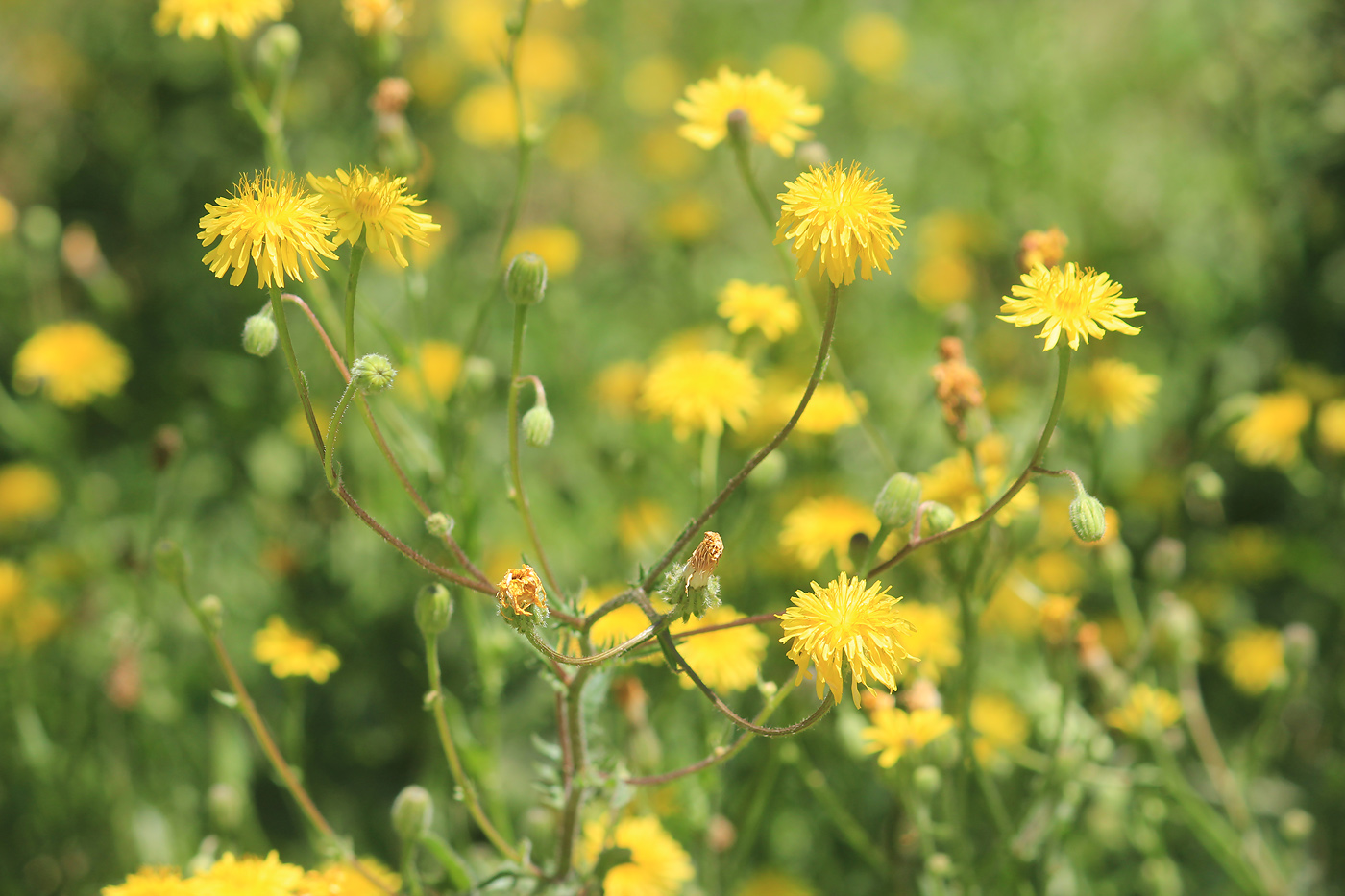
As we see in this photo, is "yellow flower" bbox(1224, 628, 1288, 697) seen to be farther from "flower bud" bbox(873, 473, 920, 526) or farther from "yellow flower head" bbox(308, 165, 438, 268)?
"yellow flower head" bbox(308, 165, 438, 268)

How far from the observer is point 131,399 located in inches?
149

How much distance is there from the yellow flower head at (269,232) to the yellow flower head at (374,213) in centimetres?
3

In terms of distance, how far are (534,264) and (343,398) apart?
385 millimetres

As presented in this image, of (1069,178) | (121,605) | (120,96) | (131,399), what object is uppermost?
(120,96)

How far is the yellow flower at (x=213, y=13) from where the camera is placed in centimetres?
219

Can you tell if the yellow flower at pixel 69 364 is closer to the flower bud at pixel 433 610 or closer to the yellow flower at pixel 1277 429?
the flower bud at pixel 433 610

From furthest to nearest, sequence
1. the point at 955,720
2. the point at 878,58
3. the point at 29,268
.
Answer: the point at 878,58
the point at 29,268
the point at 955,720

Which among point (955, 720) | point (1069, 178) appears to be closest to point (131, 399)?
point (955, 720)

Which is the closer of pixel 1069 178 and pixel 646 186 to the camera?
pixel 1069 178

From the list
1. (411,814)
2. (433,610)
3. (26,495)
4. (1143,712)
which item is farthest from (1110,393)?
(26,495)

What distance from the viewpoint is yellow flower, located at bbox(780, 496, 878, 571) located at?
2.31 meters

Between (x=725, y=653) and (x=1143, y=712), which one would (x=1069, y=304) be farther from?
(x=1143, y=712)

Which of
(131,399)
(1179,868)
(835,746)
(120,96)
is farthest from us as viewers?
(120,96)

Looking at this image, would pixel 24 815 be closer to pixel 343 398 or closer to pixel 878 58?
pixel 343 398
